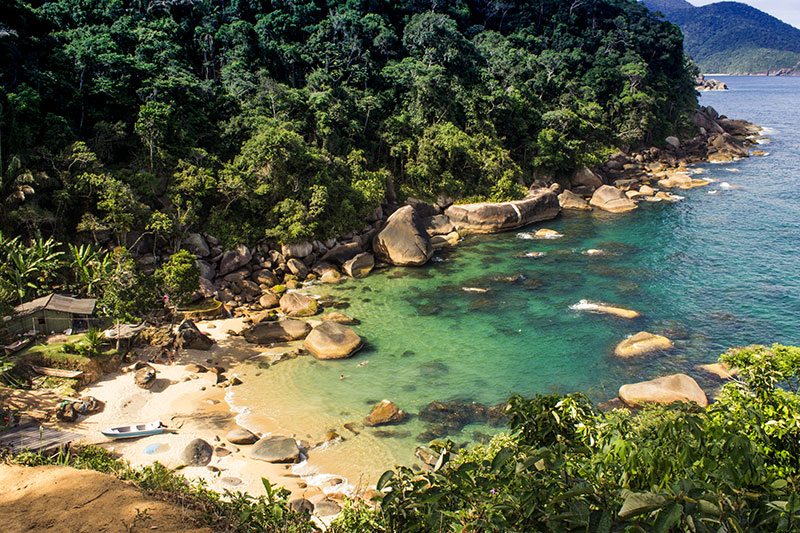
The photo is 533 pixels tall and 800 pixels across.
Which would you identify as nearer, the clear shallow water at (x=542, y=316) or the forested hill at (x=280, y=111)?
the clear shallow water at (x=542, y=316)

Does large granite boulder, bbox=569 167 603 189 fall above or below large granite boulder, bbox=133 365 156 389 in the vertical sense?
above

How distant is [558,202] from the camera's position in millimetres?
45500

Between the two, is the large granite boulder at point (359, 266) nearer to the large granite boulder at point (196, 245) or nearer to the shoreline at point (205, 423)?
the large granite boulder at point (196, 245)

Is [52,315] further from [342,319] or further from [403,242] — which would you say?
[403,242]

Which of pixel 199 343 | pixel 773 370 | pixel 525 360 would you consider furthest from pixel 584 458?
pixel 199 343

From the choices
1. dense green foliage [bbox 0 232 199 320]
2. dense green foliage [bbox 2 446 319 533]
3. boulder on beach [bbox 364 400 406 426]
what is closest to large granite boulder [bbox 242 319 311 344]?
dense green foliage [bbox 0 232 199 320]

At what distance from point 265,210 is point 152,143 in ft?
24.7

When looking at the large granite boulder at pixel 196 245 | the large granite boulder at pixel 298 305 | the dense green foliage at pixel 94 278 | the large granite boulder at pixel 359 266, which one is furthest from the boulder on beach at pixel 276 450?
the large granite boulder at pixel 359 266

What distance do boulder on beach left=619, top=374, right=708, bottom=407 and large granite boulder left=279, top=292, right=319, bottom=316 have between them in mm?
15361

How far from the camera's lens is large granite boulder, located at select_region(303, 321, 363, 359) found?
23141mm

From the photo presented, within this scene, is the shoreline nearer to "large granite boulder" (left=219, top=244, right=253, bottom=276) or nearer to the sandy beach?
the sandy beach

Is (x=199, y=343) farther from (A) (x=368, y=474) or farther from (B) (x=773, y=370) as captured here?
(B) (x=773, y=370)

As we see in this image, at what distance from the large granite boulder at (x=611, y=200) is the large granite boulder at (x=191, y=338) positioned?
36.5 m

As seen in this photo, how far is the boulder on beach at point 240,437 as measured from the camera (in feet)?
56.3
